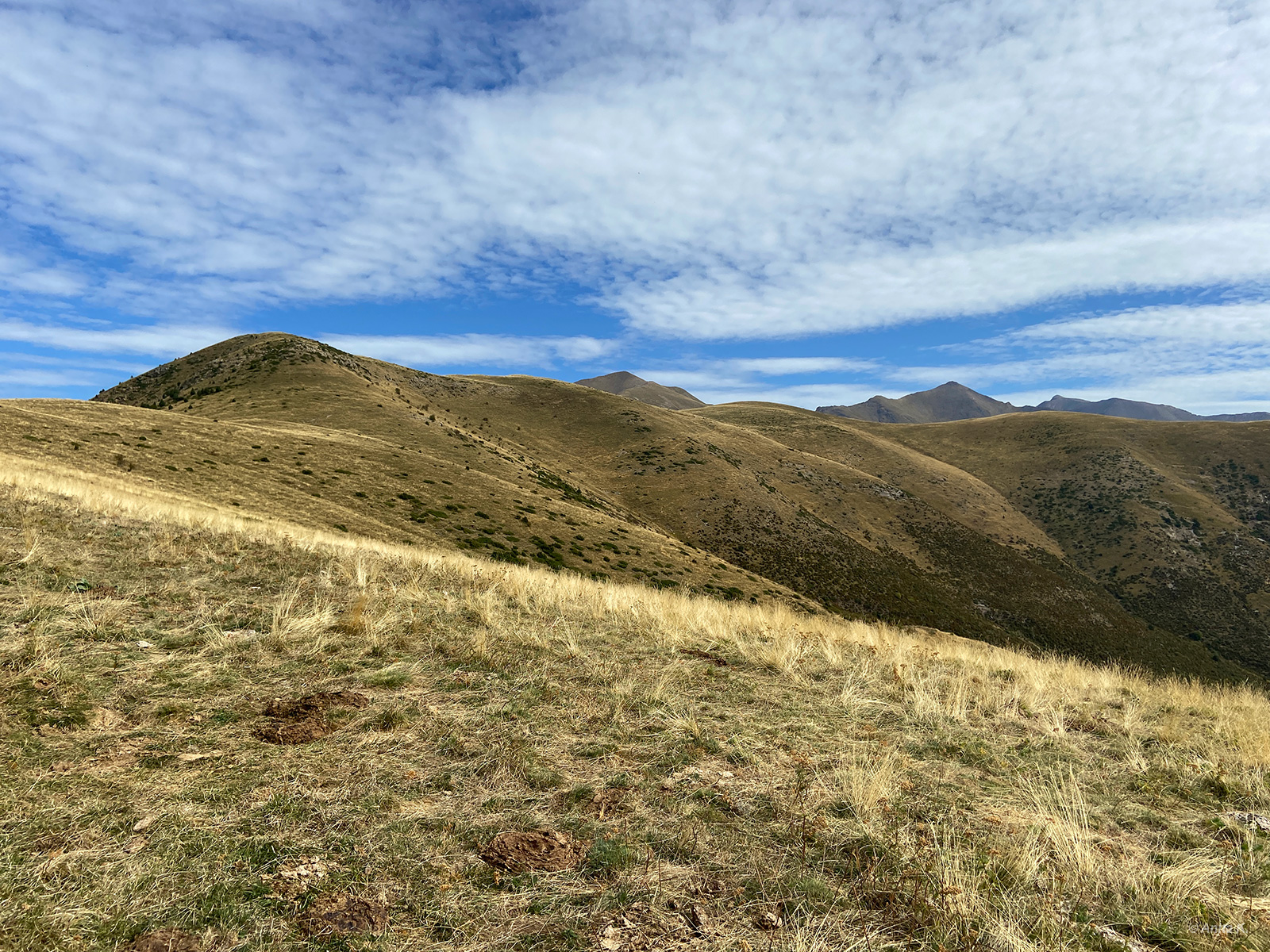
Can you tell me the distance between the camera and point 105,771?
4.65m

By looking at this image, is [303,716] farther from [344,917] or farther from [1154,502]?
[1154,502]

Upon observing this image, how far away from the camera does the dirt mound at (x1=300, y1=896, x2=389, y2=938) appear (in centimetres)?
333

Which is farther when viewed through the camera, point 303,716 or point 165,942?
point 303,716

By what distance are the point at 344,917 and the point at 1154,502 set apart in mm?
123212

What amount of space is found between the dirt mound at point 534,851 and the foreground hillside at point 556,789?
24 mm

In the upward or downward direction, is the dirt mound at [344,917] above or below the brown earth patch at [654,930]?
above

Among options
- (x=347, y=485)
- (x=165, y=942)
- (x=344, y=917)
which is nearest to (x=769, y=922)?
(x=344, y=917)

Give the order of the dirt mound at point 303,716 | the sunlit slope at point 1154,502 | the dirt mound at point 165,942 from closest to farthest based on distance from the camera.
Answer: the dirt mound at point 165,942
the dirt mound at point 303,716
the sunlit slope at point 1154,502

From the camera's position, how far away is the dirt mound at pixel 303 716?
5.59 m

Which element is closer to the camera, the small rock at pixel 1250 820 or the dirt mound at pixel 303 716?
the small rock at pixel 1250 820

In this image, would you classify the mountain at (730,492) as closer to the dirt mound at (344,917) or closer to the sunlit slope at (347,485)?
the sunlit slope at (347,485)

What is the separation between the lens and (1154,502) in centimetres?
9106

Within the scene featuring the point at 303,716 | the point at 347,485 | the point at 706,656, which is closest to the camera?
the point at 303,716

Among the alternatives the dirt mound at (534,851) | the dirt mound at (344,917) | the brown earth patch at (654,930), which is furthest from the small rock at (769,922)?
the dirt mound at (344,917)
